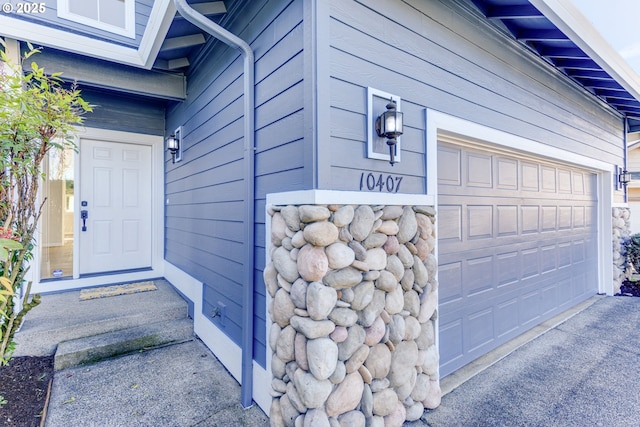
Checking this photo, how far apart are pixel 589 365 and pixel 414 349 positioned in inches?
75.3

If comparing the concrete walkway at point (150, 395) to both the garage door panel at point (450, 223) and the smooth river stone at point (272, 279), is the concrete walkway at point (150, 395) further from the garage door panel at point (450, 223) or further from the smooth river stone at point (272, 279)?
the garage door panel at point (450, 223)

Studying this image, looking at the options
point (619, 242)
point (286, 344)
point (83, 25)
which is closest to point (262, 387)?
point (286, 344)

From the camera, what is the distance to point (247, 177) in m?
2.25

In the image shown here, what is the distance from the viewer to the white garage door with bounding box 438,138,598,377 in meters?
2.60

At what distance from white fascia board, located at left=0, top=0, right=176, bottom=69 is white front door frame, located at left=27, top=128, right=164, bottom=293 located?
107cm

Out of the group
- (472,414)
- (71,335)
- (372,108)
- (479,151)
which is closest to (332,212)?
(372,108)

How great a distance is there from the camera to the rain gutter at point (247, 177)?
7.13 ft

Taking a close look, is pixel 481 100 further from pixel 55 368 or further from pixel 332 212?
pixel 55 368

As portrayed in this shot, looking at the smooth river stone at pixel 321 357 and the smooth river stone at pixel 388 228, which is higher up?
the smooth river stone at pixel 388 228

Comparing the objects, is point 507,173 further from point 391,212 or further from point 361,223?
point 361,223

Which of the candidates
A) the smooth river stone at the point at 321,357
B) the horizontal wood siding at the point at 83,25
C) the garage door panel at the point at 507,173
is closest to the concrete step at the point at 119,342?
the smooth river stone at the point at 321,357

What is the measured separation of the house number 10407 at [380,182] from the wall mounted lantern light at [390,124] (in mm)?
214

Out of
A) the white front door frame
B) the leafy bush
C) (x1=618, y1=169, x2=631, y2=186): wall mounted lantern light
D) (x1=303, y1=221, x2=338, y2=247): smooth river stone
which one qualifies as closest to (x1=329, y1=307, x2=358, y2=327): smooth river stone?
(x1=303, y1=221, x2=338, y2=247): smooth river stone

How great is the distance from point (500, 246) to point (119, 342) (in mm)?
3633
